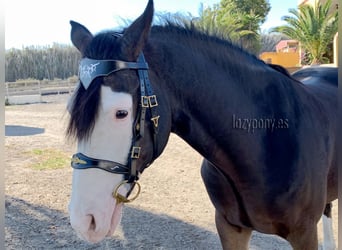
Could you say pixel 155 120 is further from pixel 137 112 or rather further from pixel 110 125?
pixel 110 125

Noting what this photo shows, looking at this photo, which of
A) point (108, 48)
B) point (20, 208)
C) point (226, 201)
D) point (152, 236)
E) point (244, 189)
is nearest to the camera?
point (108, 48)

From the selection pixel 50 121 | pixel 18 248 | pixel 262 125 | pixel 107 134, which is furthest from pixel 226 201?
pixel 50 121

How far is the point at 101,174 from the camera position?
1.31 m

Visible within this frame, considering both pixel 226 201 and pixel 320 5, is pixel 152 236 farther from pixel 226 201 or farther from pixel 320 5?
pixel 320 5

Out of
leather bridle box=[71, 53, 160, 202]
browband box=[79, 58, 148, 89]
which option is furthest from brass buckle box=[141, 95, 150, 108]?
browband box=[79, 58, 148, 89]

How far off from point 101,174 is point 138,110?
0.94ft

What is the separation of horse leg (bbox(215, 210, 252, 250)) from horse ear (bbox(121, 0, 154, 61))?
1168 mm

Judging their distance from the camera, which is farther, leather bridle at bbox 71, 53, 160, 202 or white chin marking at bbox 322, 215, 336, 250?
white chin marking at bbox 322, 215, 336, 250

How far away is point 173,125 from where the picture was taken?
1632 mm

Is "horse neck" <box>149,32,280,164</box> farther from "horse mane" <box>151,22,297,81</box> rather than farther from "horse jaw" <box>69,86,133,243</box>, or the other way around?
"horse jaw" <box>69,86,133,243</box>

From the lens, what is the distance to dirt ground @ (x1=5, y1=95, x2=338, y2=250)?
3.34 meters

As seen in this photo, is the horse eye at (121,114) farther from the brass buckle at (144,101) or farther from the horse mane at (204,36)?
the horse mane at (204,36)

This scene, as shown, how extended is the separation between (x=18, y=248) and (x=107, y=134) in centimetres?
257

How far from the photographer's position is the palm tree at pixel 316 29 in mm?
16453
